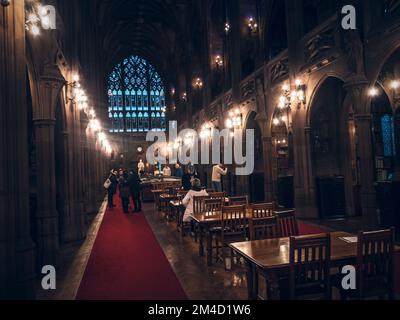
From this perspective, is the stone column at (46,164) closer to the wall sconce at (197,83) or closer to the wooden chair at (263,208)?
the wooden chair at (263,208)

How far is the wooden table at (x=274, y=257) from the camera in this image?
303 cm

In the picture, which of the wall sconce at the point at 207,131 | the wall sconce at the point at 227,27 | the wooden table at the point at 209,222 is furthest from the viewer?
the wall sconce at the point at 207,131

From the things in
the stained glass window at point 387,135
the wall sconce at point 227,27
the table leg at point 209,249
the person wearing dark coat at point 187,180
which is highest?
the wall sconce at point 227,27

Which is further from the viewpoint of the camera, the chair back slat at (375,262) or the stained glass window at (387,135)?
the stained glass window at (387,135)

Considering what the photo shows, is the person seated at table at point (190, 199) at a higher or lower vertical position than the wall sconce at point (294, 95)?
lower

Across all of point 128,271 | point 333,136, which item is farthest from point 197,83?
point 128,271

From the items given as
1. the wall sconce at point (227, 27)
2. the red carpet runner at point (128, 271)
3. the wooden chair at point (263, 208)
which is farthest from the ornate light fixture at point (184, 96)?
the wooden chair at point (263, 208)

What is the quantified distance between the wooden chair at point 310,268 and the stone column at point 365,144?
5.07 meters

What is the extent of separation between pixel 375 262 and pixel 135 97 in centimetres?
3904

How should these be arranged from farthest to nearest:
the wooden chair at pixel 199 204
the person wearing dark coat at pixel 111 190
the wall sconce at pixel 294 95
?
the person wearing dark coat at pixel 111 190
the wall sconce at pixel 294 95
the wooden chair at pixel 199 204

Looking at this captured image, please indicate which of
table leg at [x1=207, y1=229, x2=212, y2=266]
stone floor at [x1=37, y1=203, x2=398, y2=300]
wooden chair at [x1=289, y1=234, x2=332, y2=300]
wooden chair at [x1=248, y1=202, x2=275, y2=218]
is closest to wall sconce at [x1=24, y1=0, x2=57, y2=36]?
stone floor at [x1=37, y1=203, x2=398, y2=300]

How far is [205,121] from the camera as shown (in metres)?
21.1

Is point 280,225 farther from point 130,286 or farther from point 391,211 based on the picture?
point 391,211

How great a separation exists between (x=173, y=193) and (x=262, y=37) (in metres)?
7.47
